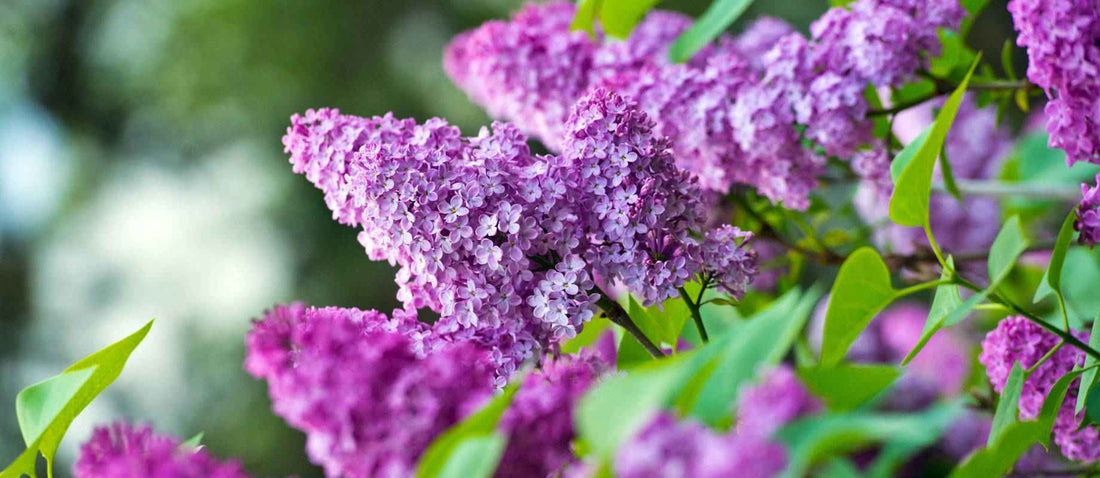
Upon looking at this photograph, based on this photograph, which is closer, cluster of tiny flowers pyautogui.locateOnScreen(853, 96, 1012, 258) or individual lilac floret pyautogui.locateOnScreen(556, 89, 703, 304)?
individual lilac floret pyautogui.locateOnScreen(556, 89, 703, 304)

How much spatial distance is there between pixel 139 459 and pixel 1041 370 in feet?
1.12

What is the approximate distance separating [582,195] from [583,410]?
0.17 meters

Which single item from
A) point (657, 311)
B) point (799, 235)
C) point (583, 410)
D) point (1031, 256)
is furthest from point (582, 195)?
point (1031, 256)

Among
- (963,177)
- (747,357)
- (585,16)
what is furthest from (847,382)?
(963,177)

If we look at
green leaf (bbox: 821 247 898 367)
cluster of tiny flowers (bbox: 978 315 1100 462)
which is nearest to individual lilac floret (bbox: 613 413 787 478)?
green leaf (bbox: 821 247 898 367)

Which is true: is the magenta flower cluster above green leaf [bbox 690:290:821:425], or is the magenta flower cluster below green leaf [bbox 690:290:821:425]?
above

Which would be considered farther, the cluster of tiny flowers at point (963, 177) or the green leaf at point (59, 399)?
the cluster of tiny flowers at point (963, 177)

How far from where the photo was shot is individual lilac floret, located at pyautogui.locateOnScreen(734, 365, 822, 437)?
0.21m

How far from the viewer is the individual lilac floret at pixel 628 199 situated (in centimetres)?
38

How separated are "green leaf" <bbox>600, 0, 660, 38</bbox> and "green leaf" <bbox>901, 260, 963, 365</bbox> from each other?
247mm

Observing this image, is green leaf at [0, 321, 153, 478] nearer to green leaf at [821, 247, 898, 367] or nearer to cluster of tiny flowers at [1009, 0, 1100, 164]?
green leaf at [821, 247, 898, 367]

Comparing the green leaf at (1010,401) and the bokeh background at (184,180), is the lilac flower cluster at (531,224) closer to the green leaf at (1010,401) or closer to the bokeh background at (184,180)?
the green leaf at (1010,401)

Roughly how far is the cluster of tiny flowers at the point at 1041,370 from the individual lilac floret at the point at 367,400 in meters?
0.26

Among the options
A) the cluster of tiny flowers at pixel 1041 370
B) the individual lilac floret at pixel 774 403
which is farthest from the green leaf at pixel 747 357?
the cluster of tiny flowers at pixel 1041 370
